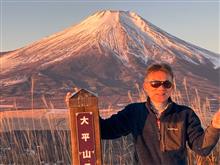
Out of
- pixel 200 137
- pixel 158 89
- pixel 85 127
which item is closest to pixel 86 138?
pixel 85 127

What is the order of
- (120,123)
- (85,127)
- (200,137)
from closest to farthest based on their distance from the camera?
(85,127)
(200,137)
(120,123)

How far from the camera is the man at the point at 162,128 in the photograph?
131 inches

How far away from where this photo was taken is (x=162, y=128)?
3336mm

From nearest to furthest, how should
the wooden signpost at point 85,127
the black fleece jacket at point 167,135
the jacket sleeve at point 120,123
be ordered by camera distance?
the wooden signpost at point 85,127 < the black fleece jacket at point 167,135 < the jacket sleeve at point 120,123

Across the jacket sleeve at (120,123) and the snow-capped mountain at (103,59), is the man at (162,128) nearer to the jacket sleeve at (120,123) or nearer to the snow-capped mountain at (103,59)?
the jacket sleeve at (120,123)

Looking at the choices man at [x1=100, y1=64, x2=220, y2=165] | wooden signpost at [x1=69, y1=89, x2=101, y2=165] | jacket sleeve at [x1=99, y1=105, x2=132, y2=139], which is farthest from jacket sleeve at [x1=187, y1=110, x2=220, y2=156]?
→ wooden signpost at [x1=69, y1=89, x2=101, y2=165]

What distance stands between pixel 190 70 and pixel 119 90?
12.3m

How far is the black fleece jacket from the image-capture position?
333 centimetres

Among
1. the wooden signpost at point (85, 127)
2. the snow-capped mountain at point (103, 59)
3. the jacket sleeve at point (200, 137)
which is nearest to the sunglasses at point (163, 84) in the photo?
the jacket sleeve at point (200, 137)

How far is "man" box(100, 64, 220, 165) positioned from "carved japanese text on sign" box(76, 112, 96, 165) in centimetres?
27

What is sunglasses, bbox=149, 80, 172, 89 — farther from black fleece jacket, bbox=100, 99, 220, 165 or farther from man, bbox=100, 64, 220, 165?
black fleece jacket, bbox=100, 99, 220, 165

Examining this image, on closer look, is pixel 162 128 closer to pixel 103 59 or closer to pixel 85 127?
pixel 85 127

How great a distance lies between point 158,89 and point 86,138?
560 mm

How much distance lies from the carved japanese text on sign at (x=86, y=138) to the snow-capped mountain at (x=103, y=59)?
1107 inches
